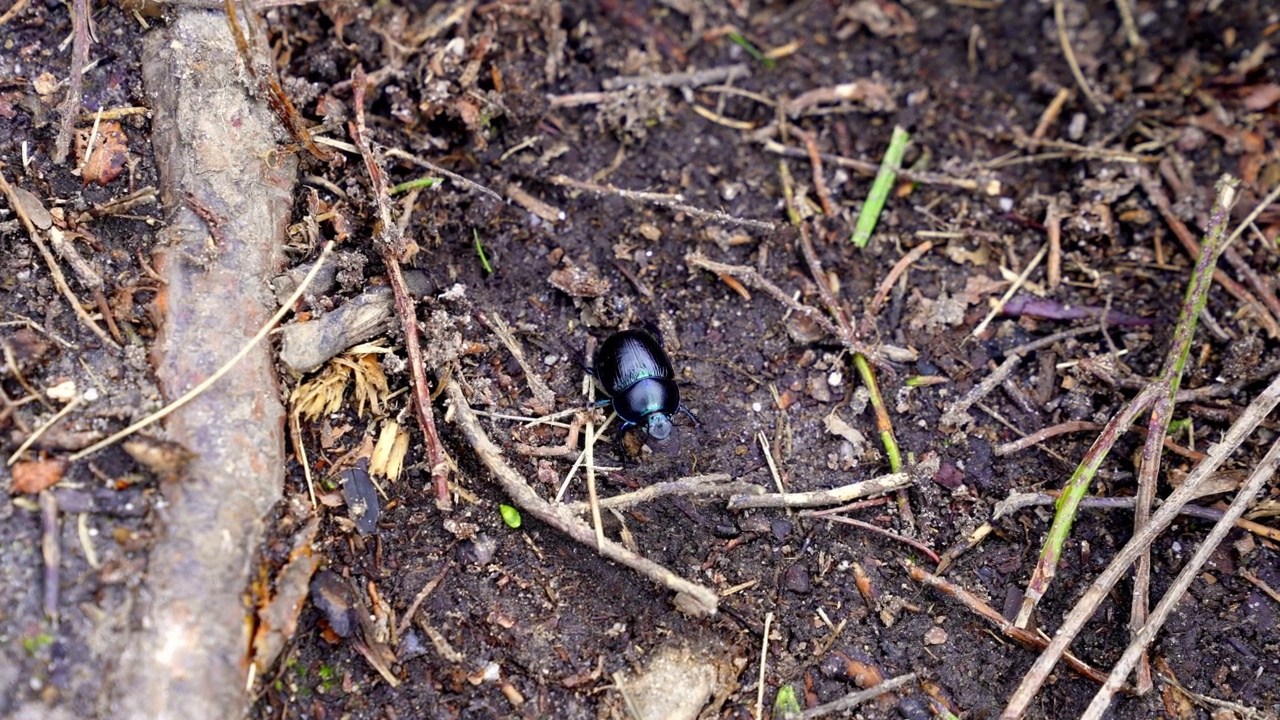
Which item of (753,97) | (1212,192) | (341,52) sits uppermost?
(341,52)

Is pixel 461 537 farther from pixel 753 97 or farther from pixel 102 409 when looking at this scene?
pixel 753 97

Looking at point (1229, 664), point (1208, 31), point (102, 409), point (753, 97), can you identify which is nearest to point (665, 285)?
point (753, 97)

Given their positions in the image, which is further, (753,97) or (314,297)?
(753,97)

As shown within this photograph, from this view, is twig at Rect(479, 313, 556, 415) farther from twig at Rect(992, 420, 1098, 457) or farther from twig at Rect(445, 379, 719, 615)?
twig at Rect(992, 420, 1098, 457)

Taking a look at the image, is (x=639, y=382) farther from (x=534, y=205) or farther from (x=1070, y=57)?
(x=1070, y=57)

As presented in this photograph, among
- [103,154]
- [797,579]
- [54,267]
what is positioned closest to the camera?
[54,267]

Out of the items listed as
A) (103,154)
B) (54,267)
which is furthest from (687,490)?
(103,154)
